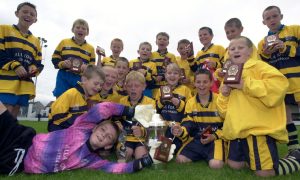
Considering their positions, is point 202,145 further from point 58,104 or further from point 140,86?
point 58,104

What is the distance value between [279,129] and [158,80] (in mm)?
4381

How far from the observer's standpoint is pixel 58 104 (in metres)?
5.03

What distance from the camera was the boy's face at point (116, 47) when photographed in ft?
27.8

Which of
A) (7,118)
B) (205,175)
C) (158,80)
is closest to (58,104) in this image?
(7,118)

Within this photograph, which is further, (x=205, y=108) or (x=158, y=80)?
(x=158, y=80)

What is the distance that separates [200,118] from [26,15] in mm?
4090

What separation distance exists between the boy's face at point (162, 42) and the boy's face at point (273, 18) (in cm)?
334

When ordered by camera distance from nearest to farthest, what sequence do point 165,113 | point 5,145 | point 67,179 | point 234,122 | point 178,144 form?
point 67,179, point 5,145, point 234,122, point 178,144, point 165,113

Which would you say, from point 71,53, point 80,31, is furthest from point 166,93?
point 80,31

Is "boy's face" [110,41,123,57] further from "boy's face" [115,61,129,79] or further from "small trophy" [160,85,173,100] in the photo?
"small trophy" [160,85,173,100]

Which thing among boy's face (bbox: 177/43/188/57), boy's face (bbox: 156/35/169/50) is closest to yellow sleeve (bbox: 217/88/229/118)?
boy's face (bbox: 177/43/188/57)

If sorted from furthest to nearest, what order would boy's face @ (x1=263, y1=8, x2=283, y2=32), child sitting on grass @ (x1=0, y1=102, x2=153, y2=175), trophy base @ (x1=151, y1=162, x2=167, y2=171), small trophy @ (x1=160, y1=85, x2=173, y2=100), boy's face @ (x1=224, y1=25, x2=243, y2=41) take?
boy's face @ (x1=224, y1=25, x2=243, y2=41) → boy's face @ (x1=263, y1=8, x2=283, y2=32) → small trophy @ (x1=160, y1=85, x2=173, y2=100) → trophy base @ (x1=151, y1=162, x2=167, y2=171) → child sitting on grass @ (x1=0, y1=102, x2=153, y2=175)

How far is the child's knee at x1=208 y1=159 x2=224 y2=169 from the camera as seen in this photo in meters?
4.40

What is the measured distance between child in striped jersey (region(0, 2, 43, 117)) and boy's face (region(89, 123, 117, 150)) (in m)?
2.41
